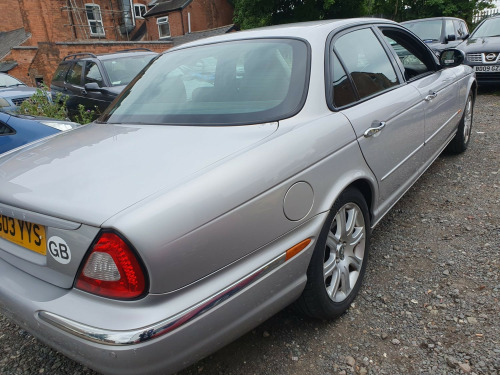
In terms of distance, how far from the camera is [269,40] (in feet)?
7.84

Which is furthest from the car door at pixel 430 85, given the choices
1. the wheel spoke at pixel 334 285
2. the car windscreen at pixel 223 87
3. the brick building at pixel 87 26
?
the brick building at pixel 87 26

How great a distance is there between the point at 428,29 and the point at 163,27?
2344 centimetres

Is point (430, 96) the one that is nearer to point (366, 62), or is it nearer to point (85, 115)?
point (366, 62)

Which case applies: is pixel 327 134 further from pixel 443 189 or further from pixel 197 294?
pixel 443 189

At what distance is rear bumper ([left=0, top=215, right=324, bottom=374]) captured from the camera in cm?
137

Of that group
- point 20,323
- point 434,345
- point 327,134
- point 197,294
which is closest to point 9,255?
point 20,323

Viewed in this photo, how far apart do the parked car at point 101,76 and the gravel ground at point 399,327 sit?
18.0 feet

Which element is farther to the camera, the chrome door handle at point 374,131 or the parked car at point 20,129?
the parked car at point 20,129

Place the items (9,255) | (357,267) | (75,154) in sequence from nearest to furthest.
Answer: (9,255) → (75,154) → (357,267)

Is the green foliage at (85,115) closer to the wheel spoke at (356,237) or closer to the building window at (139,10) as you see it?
the wheel spoke at (356,237)

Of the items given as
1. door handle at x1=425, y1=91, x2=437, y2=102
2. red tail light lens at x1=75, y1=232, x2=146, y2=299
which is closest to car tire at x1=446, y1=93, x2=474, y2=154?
door handle at x1=425, y1=91, x2=437, y2=102

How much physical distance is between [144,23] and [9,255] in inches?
1250

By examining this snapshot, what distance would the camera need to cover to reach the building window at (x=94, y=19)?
2597cm

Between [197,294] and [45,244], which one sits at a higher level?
[45,244]
